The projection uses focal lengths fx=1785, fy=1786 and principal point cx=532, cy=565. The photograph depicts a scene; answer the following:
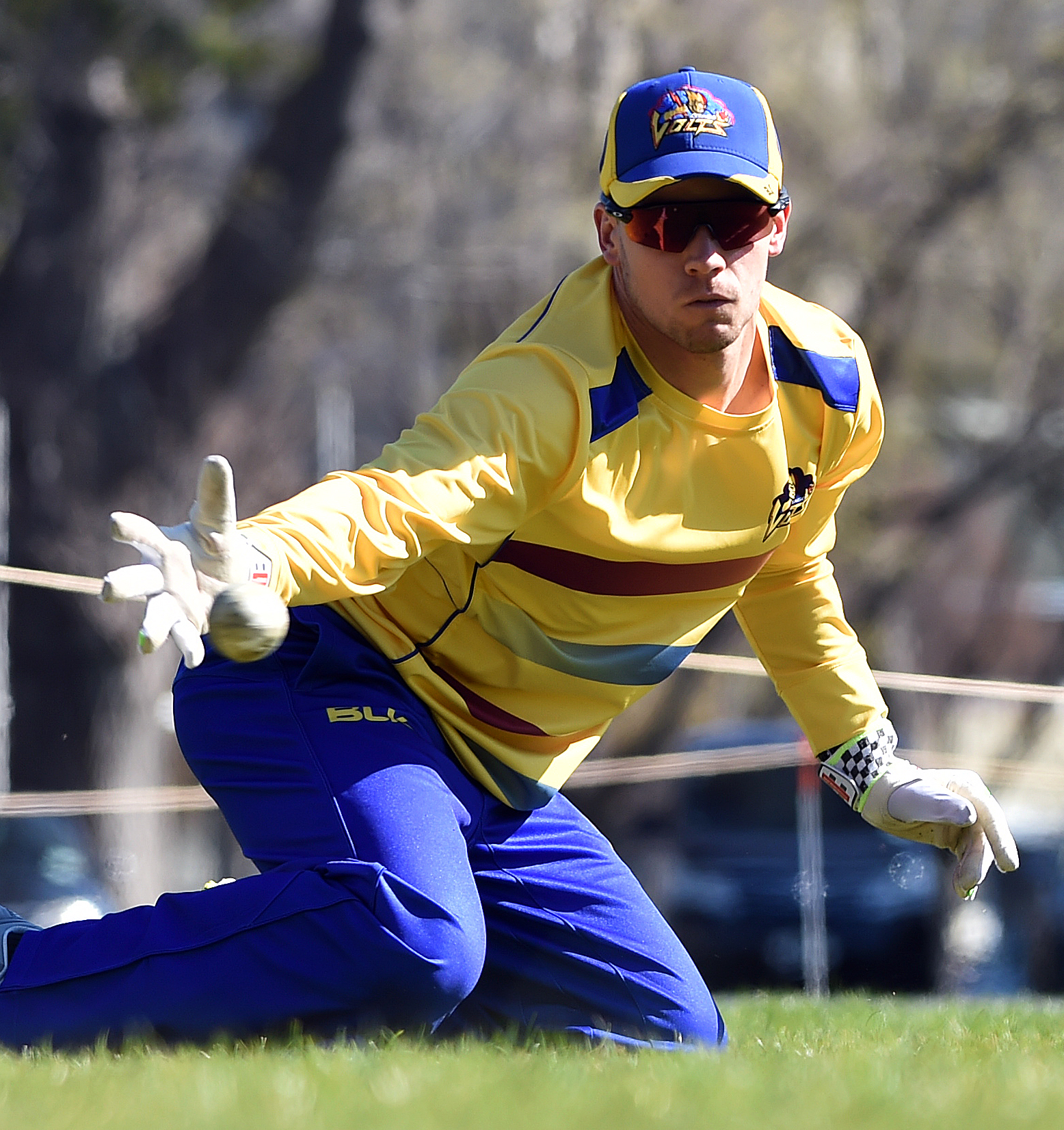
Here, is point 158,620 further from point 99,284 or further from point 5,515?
point 99,284

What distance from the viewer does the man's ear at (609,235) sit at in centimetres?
351

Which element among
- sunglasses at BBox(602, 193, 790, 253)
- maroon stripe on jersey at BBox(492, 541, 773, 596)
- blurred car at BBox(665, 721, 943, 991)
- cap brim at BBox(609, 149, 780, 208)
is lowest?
blurred car at BBox(665, 721, 943, 991)

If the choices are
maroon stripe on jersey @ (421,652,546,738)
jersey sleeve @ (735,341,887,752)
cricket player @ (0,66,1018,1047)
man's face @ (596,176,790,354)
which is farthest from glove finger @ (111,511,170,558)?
jersey sleeve @ (735,341,887,752)

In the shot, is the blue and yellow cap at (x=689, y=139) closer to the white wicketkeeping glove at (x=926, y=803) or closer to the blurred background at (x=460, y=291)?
the white wicketkeeping glove at (x=926, y=803)

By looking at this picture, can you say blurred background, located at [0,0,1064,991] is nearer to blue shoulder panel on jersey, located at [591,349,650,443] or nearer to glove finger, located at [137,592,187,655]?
blue shoulder panel on jersey, located at [591,349,650,443]

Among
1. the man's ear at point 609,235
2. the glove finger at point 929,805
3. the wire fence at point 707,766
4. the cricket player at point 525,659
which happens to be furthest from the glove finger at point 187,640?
the wire fence at point 707,766

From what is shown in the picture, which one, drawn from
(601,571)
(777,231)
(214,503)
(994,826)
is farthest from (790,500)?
(214,503)

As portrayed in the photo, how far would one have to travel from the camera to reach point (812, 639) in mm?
4031

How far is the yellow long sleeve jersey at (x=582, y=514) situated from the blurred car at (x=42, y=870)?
5.82 meters

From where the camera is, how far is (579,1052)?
3096 millimetres

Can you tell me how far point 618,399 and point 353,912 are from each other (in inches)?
41.1

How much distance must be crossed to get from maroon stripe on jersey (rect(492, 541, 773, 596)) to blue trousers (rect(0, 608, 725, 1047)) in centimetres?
36

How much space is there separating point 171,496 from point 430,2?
4345 millimetres

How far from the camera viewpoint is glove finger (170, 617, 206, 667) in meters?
2.47
